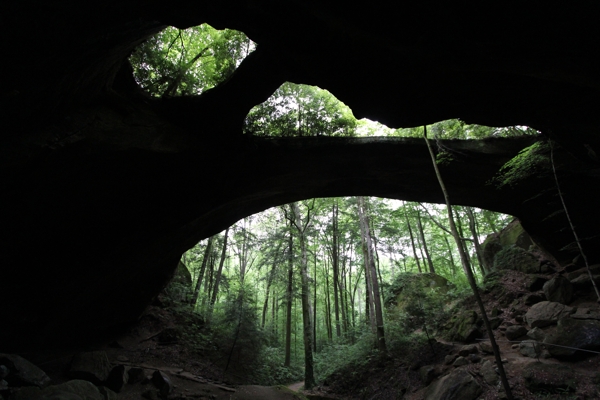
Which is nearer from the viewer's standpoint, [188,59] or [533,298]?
[533,298]

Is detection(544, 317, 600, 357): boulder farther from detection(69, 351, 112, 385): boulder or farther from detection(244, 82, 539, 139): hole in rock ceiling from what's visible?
detection(69, 351, 112, 385): boulder

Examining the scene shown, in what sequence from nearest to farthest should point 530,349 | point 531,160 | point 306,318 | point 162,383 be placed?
point 530,349 < point 162,383 < point 531,160 < point 306,318

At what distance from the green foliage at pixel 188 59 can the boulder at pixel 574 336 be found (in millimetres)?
11607

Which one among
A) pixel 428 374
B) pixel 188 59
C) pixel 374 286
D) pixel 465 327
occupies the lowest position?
pixel 428 374

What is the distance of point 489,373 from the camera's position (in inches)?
239

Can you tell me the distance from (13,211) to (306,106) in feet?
27.3

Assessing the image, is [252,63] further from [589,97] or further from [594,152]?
[594,152]

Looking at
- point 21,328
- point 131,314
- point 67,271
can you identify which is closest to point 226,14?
point 67,271

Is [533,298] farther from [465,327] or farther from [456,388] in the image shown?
[456,388]

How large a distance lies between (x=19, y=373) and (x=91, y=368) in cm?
169

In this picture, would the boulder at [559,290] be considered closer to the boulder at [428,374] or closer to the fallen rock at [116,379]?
the boulder at [428,374]

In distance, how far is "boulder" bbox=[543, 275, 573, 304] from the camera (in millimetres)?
8031

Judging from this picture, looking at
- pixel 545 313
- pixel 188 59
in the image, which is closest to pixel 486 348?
pixel 545 313

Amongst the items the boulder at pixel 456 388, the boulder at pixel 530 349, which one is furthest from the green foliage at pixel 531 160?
the boulder at pixel 456 388
